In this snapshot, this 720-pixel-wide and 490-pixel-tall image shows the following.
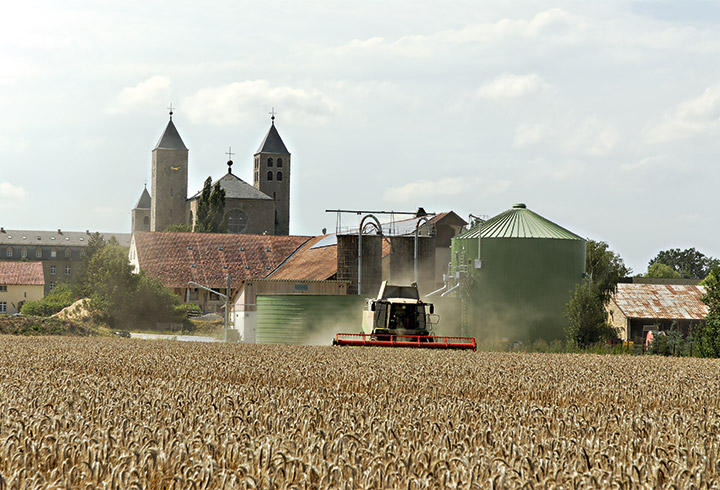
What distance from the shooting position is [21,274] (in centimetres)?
11625

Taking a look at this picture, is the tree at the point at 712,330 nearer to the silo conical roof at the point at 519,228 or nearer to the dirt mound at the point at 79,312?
the silo conical roof at the point at 519,228

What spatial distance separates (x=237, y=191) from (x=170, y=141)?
1630cm

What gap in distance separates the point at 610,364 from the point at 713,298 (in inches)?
713

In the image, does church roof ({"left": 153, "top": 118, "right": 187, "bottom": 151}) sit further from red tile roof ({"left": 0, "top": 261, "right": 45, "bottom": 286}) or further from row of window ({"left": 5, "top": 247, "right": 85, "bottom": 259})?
row of window ({"left": 5, "top": 247, "right": 85, "bottom": 259})

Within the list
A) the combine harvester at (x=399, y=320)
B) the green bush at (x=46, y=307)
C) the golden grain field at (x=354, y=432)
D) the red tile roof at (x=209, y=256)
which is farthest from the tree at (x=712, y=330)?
the green bush at (x=46, y=307)

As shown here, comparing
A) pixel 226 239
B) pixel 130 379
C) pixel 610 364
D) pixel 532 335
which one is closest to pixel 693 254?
pixel 226 239

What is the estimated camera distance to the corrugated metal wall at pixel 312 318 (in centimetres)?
4569

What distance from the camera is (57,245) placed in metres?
176

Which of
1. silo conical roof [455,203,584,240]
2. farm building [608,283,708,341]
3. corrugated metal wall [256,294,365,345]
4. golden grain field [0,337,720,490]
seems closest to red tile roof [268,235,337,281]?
corrugated metal wall [256,294,365,345]

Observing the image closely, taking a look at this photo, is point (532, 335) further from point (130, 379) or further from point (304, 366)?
point (130, 379)

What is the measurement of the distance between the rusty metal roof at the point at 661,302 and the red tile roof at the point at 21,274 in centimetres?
7820

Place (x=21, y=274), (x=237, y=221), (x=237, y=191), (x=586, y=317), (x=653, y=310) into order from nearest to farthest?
(x=586, y=317) → (x=653, y=310) → (x=21, y=274) → (x=237, y=221) → (x=237, y=191)

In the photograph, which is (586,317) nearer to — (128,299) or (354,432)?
(354,432)

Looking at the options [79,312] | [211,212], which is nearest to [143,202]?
[211,212]
